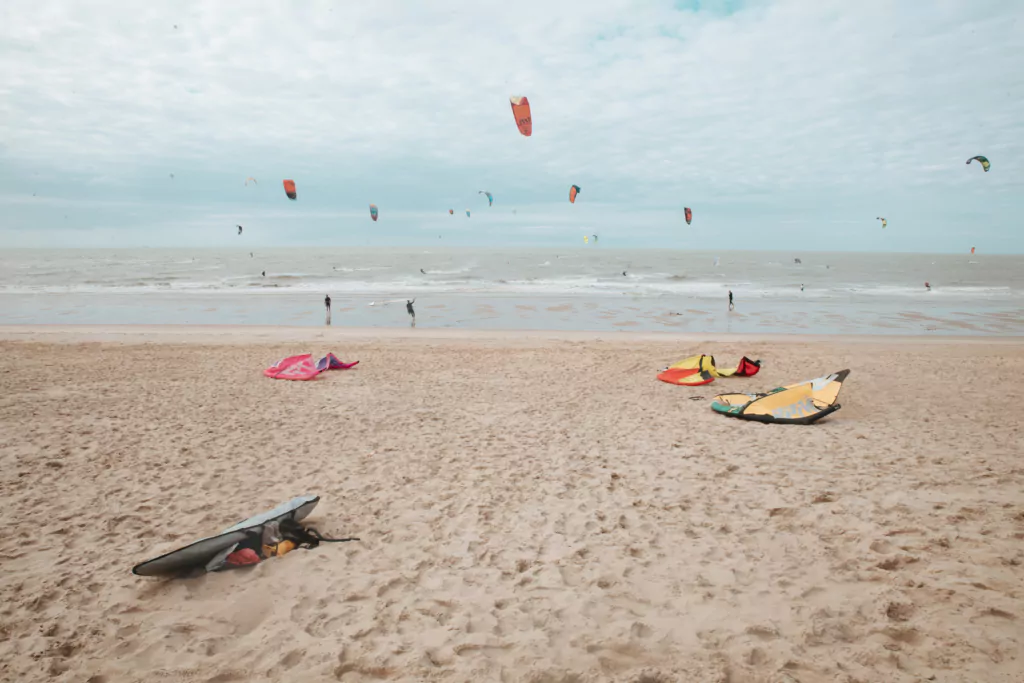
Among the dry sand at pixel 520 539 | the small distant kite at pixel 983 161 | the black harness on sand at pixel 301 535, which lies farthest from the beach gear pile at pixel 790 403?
the small distant kite at pixel 983 161

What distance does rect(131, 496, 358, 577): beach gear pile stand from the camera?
3.15 meters

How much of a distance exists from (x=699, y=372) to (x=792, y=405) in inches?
90.3

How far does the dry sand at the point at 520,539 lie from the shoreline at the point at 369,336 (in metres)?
6.61

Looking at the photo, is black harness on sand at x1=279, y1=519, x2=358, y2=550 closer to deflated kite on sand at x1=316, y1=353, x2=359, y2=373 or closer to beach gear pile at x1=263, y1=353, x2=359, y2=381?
beach gear pile at x1=263, y1=353, x2=359, y2=381

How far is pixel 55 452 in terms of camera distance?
5.13m

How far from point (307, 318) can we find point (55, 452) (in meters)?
15.0

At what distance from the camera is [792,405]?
6.42m

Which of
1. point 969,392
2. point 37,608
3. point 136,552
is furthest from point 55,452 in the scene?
point 969,392

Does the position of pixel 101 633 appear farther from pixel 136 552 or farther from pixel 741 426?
pixel 741 426

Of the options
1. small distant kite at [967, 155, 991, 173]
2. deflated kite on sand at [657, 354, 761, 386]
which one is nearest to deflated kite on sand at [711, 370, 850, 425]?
deflated kite on sand at [657, 354, 761, 386]

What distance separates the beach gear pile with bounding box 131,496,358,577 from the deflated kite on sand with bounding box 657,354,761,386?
6.30 meters

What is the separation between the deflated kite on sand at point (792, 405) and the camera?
6250 millimetres

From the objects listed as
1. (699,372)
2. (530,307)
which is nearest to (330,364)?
(699,372)

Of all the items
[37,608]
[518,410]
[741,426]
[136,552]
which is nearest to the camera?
[37,608]
